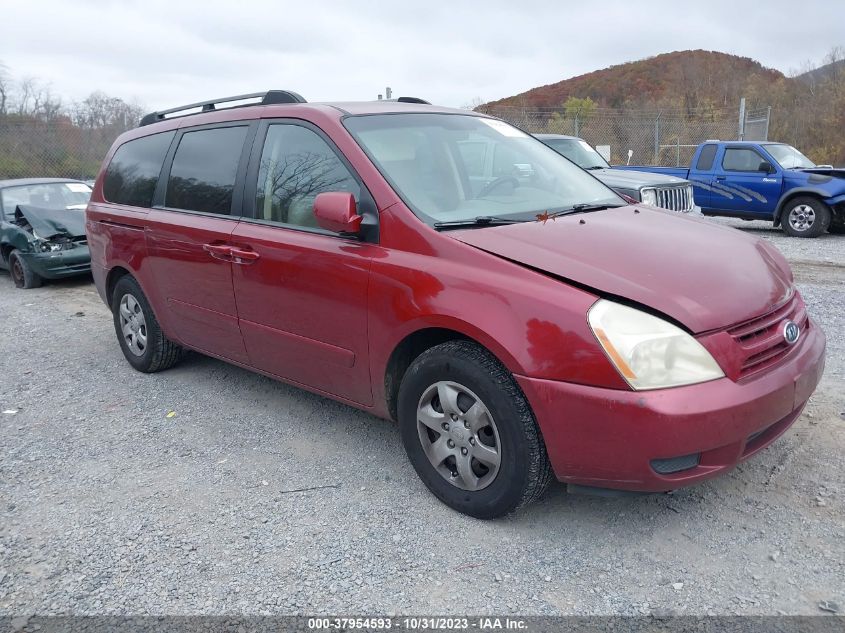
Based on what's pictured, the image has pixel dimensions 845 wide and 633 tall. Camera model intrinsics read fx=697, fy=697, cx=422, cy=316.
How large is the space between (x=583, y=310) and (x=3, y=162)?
67.0 ft

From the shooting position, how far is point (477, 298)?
2879 millimetres

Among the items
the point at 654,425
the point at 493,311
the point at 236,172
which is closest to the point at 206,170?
the point at 236,172

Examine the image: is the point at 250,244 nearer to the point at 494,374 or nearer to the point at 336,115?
the point at 336,115

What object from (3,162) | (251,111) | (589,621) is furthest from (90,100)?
(589,621)

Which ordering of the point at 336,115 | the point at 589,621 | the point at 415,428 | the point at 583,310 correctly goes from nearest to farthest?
the point at 589,621
the point at 583,310
the point at 415,428
the point at 336,115

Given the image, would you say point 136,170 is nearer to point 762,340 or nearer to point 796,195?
point 762,340

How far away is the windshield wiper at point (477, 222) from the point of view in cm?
320

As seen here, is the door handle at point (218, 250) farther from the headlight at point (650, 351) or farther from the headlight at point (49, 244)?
the headlight at point (49, 244)

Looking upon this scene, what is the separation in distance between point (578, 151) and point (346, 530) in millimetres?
8803

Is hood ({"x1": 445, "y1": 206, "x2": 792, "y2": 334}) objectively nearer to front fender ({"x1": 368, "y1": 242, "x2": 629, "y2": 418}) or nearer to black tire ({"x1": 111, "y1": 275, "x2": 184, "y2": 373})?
front fender ({"x1": 368, "y1": 242, "x2": 629, "y2": 418})

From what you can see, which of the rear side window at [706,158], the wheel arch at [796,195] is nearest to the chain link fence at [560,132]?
the rear side window at [706,158]

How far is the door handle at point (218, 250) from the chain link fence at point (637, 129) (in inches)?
655

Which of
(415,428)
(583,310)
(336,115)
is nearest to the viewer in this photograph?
(583,310)

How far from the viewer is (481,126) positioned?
13.7ft
